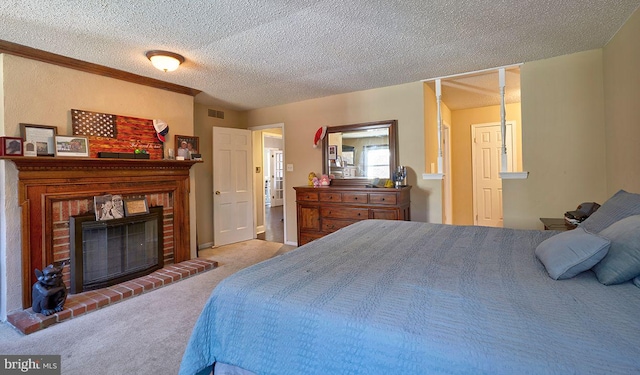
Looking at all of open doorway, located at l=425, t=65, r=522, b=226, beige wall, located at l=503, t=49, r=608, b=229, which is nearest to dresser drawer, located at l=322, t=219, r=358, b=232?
open doorway, located at l=425, t=65, r=522, b=226

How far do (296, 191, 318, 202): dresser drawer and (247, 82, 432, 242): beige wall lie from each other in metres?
0.56

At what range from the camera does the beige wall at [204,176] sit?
4.78 m

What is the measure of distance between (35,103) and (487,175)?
6178 mm

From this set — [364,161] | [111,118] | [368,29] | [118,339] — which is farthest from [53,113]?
[364,161]

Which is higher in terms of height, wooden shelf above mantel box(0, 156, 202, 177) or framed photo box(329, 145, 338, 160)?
framed photo box(329, 145, 338, 160)

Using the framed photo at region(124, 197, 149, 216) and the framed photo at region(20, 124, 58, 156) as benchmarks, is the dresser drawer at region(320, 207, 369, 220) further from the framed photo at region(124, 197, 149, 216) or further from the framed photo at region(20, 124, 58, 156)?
the framed photo at region(20, 124, 58, 156)

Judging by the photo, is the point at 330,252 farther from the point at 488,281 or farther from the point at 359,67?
the point at 359,67

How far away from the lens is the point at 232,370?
1202mm

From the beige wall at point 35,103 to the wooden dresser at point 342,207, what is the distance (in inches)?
94.7

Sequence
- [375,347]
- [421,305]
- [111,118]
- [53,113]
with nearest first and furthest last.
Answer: [375,347] < [421,305] < [53,113] < [111,118]

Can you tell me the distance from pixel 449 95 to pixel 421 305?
4.22 meters

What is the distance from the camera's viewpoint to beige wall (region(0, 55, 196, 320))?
255 cm

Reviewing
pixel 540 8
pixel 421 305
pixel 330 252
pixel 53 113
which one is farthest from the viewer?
pixel 53 113

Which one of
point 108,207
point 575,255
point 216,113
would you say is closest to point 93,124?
point 108,207
